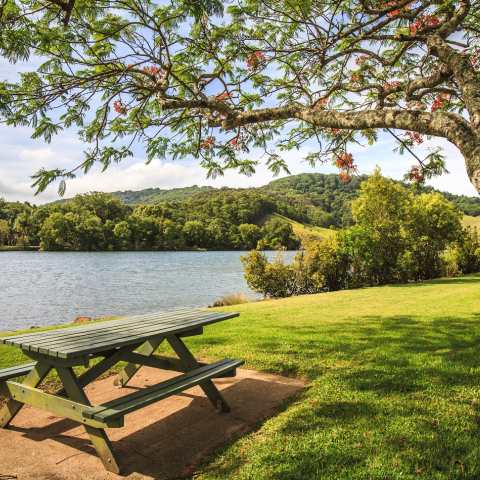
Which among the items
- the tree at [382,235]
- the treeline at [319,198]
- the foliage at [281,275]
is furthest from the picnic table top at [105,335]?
the treeline at [319,198]

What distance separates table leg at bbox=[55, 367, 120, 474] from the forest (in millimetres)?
68868

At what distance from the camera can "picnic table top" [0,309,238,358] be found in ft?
9.21

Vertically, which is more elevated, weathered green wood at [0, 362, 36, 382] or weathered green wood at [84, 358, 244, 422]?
weathered green wood at [0, 362, 36, 382]

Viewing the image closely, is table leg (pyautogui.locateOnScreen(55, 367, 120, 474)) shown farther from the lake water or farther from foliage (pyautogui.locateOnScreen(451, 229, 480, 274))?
foliage (pyautogui.locateOnScreen(451, 229, 480, 274))

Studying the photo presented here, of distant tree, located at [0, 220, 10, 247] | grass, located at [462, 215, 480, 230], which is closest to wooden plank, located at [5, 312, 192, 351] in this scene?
grass, located at [462, 215, 480, 230]

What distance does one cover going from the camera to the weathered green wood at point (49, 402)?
2661 mm

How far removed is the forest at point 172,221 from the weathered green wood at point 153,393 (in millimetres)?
67882

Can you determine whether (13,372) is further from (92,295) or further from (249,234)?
(249,234)

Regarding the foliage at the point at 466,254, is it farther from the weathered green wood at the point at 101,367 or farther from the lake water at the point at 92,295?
the weathered green wood at the point at 101,367

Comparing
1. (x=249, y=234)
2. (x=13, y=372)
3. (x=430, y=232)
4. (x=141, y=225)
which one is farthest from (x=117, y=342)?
(x=141, y=225)

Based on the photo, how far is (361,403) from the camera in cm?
360

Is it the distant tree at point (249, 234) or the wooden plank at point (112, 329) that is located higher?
the distant tree at point (249, 234)

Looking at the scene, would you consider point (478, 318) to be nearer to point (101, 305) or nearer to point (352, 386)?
point (352, 386)

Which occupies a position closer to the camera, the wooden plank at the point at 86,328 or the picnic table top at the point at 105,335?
the picnic table top at the point at 105,335
